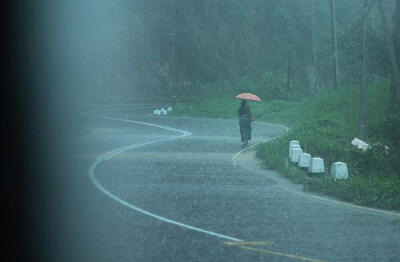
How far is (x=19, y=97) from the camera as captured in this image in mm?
32969

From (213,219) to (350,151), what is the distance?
9718 millimetres

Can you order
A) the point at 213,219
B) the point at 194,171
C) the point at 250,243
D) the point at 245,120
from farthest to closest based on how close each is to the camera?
the point at 245,120
the point at 194,171
the point at 213,219
the point at 250,243

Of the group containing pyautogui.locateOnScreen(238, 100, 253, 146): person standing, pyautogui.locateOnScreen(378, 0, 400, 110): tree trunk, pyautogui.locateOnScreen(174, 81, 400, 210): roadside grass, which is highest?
pyautogui.locateOnScreen(378, 0, 400, 110): tree trunk

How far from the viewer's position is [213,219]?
11031 mm

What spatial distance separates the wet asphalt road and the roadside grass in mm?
673

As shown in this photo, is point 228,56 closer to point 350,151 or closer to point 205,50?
point 205,50

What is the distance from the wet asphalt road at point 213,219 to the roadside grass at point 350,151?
673 millimetres

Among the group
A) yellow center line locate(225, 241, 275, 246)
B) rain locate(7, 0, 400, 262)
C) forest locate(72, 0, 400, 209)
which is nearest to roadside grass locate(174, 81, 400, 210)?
rain locate(7, 0, 400, 262)

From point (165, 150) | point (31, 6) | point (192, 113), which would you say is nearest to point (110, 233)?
point (165, 150)

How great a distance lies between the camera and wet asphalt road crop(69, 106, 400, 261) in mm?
8578

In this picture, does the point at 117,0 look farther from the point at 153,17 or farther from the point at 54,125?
the point at 54,125

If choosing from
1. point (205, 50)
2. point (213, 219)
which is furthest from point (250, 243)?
point (205, 50)

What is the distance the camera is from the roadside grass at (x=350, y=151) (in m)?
14.0

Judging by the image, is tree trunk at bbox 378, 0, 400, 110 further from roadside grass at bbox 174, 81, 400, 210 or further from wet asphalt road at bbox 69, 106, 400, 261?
wet asphalt road at bbox 69, 106, 400, 261
